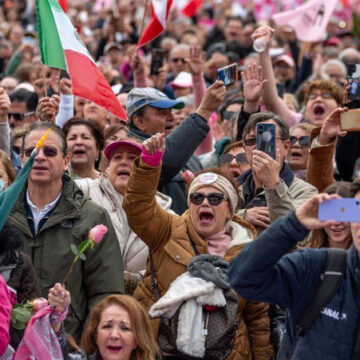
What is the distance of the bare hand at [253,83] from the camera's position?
7.88 metres

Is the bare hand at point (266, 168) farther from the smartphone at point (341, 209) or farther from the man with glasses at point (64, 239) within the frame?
the smartphone at point (341, 209)

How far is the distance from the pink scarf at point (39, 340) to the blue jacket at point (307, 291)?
106 cm

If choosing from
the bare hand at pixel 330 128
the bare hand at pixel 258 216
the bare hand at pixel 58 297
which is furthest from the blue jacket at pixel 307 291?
the bare hand at pixel 330 128

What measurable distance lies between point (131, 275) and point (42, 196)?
2.61 feet

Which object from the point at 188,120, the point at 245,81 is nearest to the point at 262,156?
the point at 188,120

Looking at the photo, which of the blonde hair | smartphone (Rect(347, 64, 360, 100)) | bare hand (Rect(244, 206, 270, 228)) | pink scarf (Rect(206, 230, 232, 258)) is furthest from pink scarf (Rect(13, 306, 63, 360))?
smartphone (Rect(347, 64, 360, 100))

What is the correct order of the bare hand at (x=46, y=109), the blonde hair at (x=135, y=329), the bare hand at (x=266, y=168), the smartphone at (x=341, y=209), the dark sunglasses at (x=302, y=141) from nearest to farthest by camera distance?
the smartphone at (x=341, y=209) → the blonde hair at (x=135, y=329) → the bare hand at (x=266, y=168) → the bare hand at (x=46, y=109) → the dark sunglasses at (x=302, y=141)

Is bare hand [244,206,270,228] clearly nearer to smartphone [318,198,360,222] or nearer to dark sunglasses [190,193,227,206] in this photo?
dark sunglasses [190,193,227,206]

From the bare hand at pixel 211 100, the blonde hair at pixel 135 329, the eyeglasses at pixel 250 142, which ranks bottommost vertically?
the blonde hair at pixel 135 329

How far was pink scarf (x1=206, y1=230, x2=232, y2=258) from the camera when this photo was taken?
6.34 meters

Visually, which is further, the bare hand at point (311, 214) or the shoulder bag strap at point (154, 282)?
the shoulder bag strap at point (154, 282)

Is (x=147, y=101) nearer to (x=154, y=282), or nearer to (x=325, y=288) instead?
(x=154, y=282)

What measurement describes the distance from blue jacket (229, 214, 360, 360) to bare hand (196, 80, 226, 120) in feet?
7.89

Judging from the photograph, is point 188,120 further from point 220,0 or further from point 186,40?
point 220,0
